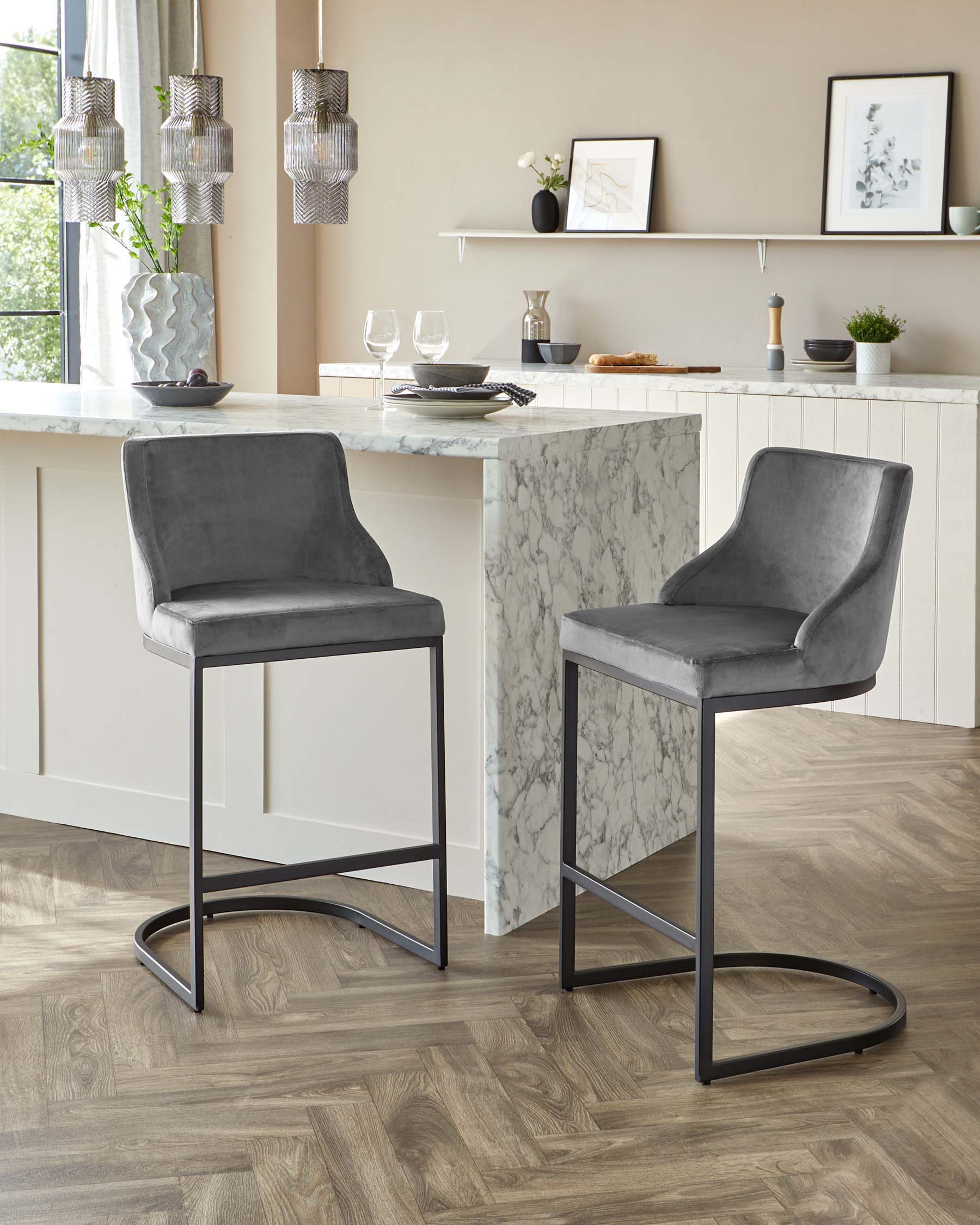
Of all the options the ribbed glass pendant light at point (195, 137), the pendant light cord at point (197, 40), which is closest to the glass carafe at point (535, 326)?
the pendant light cord at point (197, 40)

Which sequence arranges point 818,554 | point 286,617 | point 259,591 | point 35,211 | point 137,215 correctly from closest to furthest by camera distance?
point 286,617 < point 818,554 < point 259,591 < point 137,215 < point 35,211

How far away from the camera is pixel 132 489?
2641mm

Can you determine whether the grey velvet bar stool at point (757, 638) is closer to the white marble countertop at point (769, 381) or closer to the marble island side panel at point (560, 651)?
the marble island side panel at point (560, 651)

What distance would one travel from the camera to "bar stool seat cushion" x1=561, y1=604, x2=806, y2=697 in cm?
221

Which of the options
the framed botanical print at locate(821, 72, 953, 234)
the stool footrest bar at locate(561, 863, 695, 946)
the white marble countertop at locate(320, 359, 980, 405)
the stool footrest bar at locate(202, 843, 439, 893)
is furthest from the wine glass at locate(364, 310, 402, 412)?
the framed botanical print at locate(821, 72, 953, 234)

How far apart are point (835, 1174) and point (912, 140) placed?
4064 millimetres

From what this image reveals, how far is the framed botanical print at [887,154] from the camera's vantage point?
510 cm

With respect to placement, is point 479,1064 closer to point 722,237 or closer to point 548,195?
point 722,237

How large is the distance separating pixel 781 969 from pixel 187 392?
178cm

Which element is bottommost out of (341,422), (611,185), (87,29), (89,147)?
(341,422)

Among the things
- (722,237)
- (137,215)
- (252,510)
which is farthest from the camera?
(722,237)

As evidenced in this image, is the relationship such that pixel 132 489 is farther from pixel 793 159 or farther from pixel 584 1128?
pixel 793 159

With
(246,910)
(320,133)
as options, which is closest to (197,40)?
(320,133)

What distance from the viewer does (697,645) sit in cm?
226
